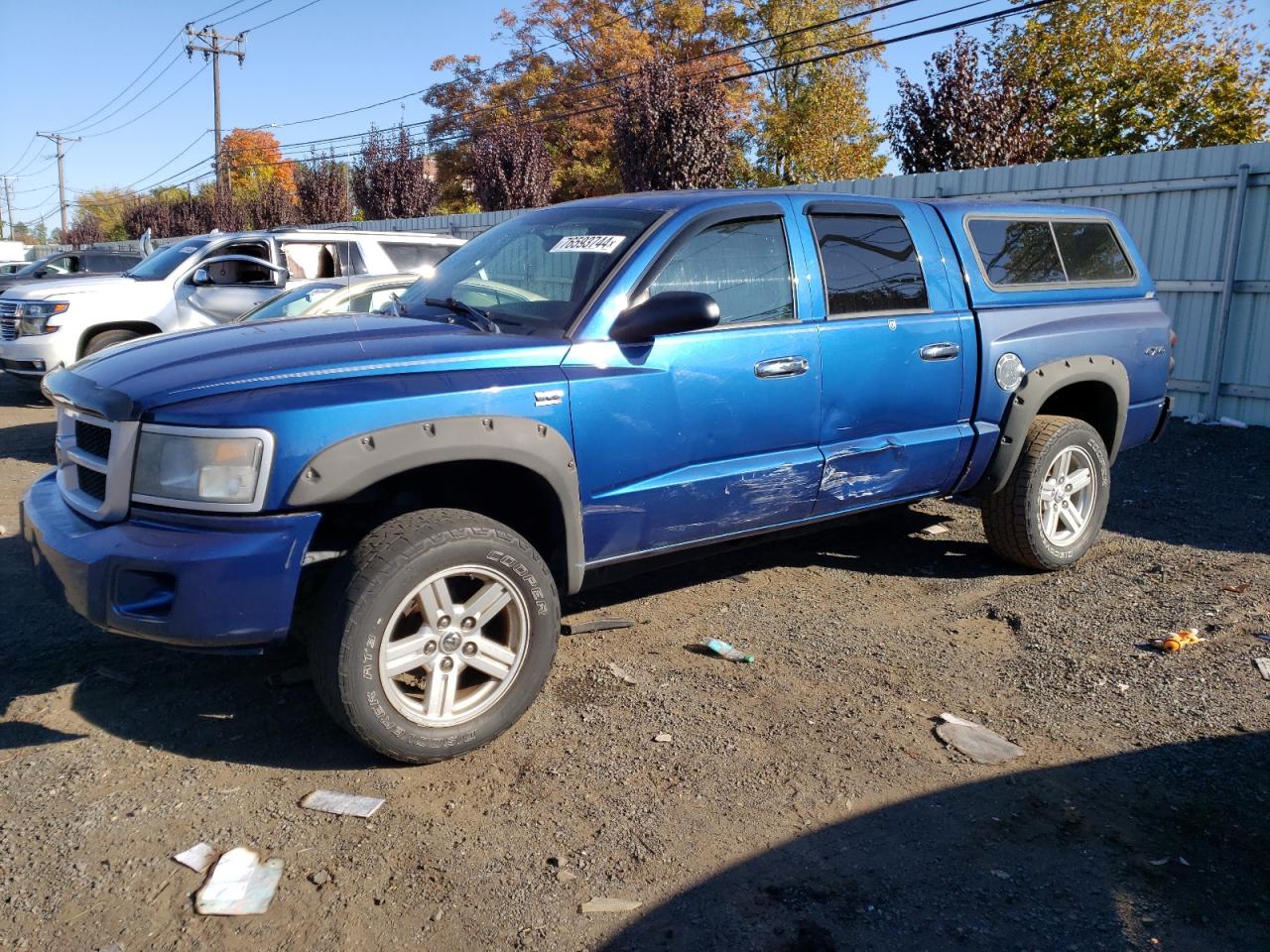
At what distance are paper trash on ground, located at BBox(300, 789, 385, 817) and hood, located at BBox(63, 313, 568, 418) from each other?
1.31m

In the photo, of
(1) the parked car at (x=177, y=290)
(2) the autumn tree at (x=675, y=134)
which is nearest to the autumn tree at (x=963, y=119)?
(2) the autumn tree at (x=675, y=134)

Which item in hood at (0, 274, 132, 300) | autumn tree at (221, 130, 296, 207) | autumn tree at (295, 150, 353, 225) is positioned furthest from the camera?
autumn tree at (221, 130, 296, 207)

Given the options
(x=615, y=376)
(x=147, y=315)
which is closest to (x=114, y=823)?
(x=615, y=376)

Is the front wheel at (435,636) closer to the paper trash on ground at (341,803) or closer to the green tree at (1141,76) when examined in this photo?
the paper trash on ground at (341,803)

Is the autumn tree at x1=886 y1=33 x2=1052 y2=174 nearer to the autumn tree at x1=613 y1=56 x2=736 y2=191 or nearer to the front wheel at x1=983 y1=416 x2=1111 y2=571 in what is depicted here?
the autumn tree at x1=613 y1=56 x2=736 y2=191

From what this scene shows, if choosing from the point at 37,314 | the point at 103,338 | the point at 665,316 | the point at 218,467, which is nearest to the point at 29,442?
the point at 103,338

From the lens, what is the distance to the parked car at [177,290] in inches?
420

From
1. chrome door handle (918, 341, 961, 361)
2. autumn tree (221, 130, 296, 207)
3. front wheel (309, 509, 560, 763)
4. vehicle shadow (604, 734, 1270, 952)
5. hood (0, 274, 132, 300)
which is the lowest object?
vehicle shadow (604, 734, 1270, 952)

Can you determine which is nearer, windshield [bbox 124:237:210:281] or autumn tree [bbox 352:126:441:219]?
windshield [bbox 124:237:210:281]

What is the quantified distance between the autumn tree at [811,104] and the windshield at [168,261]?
2825 cm

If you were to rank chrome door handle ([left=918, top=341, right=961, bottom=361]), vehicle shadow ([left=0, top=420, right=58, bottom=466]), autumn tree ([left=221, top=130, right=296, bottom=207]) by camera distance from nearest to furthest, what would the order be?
chrome door handle ([left=918, top=341, right=961, bottom=361])
vehicle shadow ([left=0, top=420, right=58, bottom=466])
autumn tree ([left=221, top=130, right=296, bottom=207])

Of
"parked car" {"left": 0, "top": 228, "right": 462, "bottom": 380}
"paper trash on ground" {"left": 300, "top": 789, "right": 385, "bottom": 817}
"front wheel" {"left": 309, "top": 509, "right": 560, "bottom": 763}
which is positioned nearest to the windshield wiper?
"front wheel" {"left": 309, "top": 509, "right": 560, "bottom": 763}

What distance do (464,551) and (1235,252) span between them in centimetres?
903

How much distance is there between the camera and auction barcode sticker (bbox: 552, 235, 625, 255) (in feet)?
13.1
